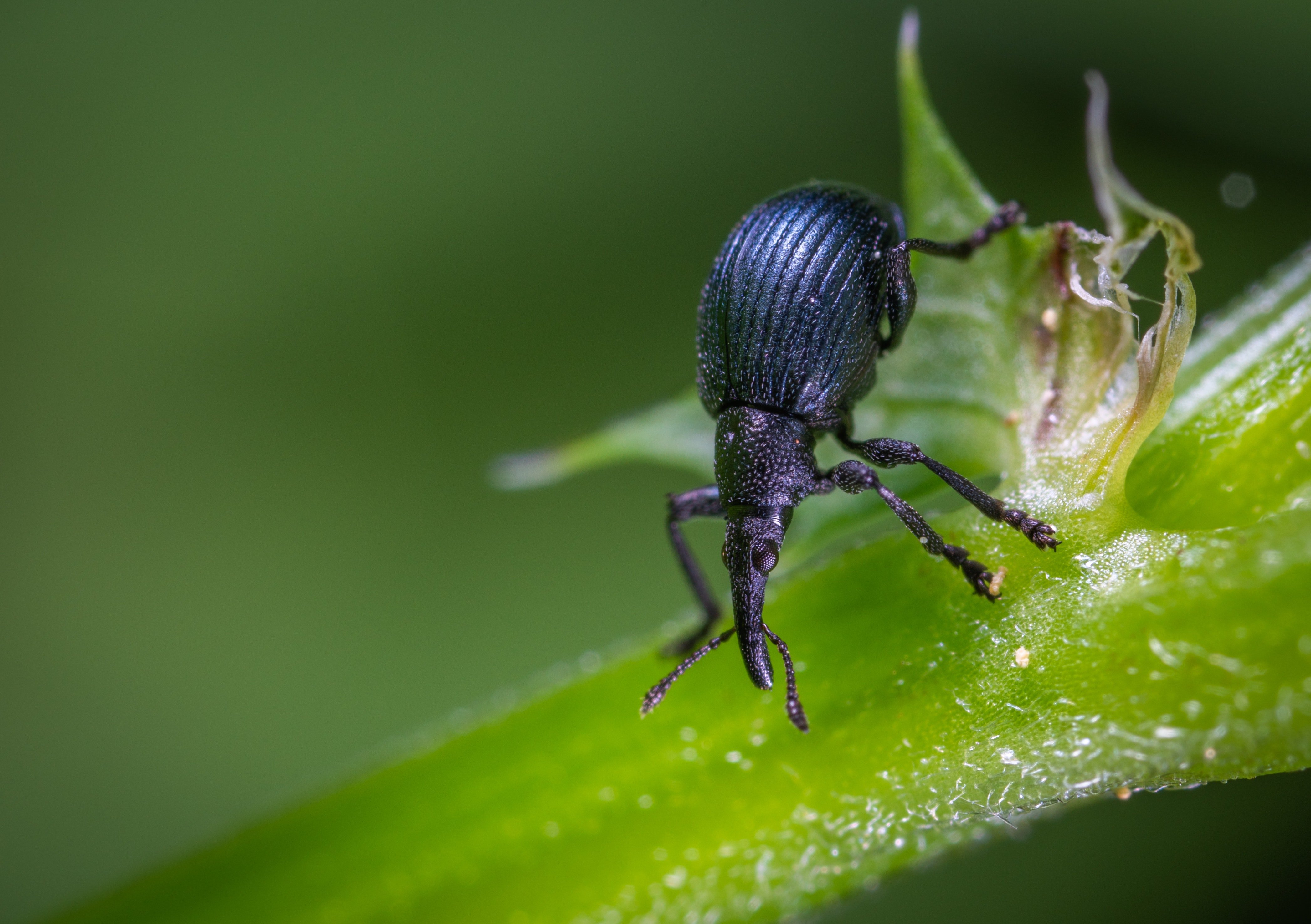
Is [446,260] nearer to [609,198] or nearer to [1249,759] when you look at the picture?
[609,198]

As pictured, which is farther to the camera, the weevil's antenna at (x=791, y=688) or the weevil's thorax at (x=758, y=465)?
the weevil's thorax at (x=758, y=465)

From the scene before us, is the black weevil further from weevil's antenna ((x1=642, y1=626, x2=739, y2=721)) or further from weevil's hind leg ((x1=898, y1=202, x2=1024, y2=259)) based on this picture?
weevil's antenna ((x1=642, y1=626, x2=739, y2=721))

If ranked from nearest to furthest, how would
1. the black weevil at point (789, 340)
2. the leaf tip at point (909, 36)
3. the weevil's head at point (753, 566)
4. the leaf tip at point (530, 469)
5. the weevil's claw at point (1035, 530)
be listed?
the weevil's claw at point (1035, 530)
the weevil's head at point (753, 566)
the leaf tip at point (909, 36)
the black weevil at point (789, 340)
the leaf tip at point (530, 469)

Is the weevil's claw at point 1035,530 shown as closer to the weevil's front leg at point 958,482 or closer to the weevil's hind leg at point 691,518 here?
the weevil's front leg at point 958,482

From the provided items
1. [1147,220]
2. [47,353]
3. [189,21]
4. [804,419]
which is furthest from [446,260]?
[1147,220]

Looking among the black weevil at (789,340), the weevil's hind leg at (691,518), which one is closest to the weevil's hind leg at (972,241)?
the black weevil at (789,340)

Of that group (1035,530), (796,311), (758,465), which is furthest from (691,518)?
(1035,530)

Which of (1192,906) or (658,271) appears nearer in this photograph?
(1192,906)
